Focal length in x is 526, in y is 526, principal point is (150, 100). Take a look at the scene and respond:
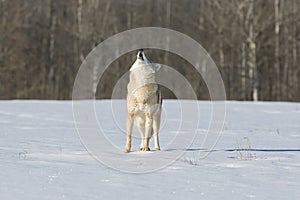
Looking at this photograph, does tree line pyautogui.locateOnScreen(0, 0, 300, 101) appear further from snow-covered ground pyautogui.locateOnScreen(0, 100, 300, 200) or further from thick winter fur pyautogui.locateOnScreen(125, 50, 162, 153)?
thick winter fur pyautogui.locateOnScreen(125, 50, 162, 153)

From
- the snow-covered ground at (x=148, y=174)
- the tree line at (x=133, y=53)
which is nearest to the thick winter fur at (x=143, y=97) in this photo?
the snow-covered ground at (x=148, y=174)

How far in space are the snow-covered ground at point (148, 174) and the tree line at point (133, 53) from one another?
58.9ft

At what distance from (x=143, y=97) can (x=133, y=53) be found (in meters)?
23.1

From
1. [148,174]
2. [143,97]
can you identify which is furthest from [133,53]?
[148,174]

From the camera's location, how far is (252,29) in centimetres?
2620

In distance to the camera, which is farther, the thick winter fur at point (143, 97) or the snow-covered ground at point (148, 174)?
the thick winter fur at point (143, 97)

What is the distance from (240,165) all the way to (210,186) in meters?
1.25

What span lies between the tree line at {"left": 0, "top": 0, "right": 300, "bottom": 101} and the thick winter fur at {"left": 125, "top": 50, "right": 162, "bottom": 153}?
1984 centimetres

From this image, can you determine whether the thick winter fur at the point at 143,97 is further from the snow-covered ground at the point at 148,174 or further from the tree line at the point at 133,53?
the tree line at the point at 133,53

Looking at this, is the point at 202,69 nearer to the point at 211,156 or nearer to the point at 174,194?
the point at 211,156

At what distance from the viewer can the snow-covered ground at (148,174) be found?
4.67 meters

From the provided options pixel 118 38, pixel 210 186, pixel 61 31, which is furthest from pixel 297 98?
pixel 210 186

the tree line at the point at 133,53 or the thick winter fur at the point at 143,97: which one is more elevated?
the tree line at the point at 133,53

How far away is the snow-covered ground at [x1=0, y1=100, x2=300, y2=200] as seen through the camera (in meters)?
4.67
